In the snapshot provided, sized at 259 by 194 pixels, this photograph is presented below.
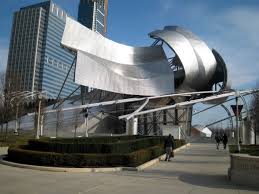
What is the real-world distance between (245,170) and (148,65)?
5505 cm

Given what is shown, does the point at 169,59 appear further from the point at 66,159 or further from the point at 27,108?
the point at 66,159

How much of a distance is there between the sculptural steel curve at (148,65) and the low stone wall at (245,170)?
4365cm

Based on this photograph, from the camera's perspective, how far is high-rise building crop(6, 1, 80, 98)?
112 metres

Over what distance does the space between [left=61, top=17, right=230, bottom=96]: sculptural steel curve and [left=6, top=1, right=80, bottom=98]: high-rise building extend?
49284 mm

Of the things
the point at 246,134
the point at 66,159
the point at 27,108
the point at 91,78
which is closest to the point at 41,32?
the point at 27,108

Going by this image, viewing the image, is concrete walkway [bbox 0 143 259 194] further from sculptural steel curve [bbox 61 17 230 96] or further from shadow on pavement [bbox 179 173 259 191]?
sculptural steel curve [bbox 61 17 230 96]

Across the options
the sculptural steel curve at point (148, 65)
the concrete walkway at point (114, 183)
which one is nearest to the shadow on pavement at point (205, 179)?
the concrete walkway at point (114, 183)

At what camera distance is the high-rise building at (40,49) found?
11225 centimetres

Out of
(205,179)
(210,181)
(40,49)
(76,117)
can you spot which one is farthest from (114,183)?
(40,49)

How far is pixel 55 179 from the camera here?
1095cm

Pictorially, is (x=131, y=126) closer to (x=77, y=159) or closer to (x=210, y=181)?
(x=77, y=159)

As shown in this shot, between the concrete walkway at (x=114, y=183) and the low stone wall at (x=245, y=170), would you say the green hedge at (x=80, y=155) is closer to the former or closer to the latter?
the concrete walkway at (x=114, y=183)

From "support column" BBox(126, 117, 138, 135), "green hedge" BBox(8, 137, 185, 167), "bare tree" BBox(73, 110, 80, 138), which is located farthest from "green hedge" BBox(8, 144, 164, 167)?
"bare tree" BBox(73, 110, 80, 138)

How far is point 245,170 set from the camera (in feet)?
36.5
